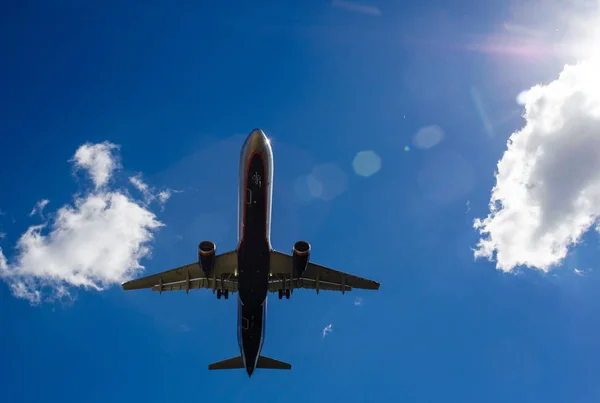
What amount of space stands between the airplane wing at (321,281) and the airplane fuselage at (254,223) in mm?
4015

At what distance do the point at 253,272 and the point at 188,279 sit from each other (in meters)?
7.83

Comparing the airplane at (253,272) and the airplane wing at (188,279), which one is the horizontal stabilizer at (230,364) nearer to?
the airplane at (253,272)

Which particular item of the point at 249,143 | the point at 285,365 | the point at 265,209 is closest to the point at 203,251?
the point at 265,209

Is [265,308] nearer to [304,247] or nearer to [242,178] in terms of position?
[304,247]

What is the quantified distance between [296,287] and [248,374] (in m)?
7.23

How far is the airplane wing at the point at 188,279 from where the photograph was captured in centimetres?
3269

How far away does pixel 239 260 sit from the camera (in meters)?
27.8

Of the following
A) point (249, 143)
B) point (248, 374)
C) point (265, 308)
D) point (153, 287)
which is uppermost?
point (249, 143)

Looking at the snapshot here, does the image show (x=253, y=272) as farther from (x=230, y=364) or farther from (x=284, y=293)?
(x=230, y=364)

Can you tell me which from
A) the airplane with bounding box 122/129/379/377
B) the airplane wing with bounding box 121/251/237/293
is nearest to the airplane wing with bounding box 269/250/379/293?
the airplane with bounding box 122/129/379/377

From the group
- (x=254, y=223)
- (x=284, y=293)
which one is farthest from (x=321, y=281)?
(x=254, y=223)

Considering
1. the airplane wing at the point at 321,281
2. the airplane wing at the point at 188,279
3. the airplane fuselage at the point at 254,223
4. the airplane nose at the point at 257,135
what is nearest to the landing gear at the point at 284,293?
the airplane wing at the point at 321,281

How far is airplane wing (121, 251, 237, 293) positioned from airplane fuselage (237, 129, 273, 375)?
3.04m

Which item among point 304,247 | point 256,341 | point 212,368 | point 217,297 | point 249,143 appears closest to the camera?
point 249,143
